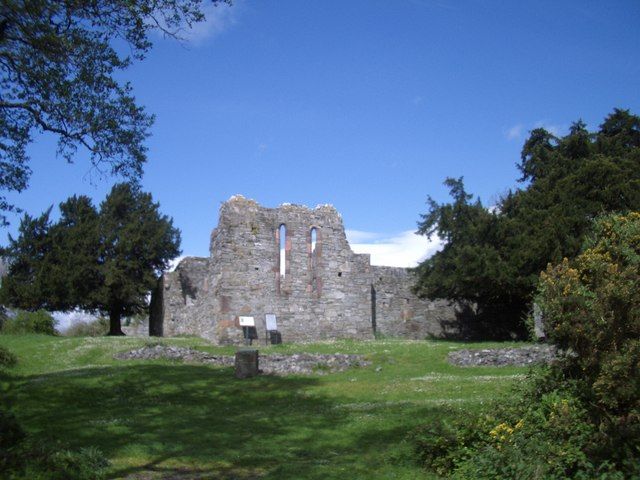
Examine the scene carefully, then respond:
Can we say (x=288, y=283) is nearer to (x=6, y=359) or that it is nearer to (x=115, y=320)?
(x=6, y=359)

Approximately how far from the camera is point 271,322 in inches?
1116

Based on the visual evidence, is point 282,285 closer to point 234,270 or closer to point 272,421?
point 234,270

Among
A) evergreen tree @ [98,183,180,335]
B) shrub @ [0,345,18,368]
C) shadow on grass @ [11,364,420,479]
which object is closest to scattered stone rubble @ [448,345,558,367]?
shadow on grass @ [11,364,420,479]

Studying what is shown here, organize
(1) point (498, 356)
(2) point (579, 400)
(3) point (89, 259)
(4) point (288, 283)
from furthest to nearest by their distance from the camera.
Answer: (3) point (89, 259), (4) point (288, 283), (1) point (498, 356), (2) point (579, 400)

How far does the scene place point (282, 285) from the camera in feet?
96.2

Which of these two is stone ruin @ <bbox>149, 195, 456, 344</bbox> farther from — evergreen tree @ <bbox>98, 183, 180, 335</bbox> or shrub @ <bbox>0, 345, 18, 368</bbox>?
shrub @ <bbox>0, 345, 18, 368</bbox>

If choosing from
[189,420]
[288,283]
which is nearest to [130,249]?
[288,283]

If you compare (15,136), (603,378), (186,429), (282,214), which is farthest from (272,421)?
(282,214)

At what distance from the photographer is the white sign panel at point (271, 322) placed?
28219 millimetres

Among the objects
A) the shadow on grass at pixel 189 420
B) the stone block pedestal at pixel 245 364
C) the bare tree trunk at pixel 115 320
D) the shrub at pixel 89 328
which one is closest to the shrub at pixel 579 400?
the shadow on grass at pixel 189 420

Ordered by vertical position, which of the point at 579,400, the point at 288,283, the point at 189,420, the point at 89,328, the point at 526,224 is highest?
the point at 526,224

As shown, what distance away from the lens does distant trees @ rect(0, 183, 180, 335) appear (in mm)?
35781

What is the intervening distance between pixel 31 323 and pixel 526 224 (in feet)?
78.6

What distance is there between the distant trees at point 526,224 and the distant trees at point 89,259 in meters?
15.3
